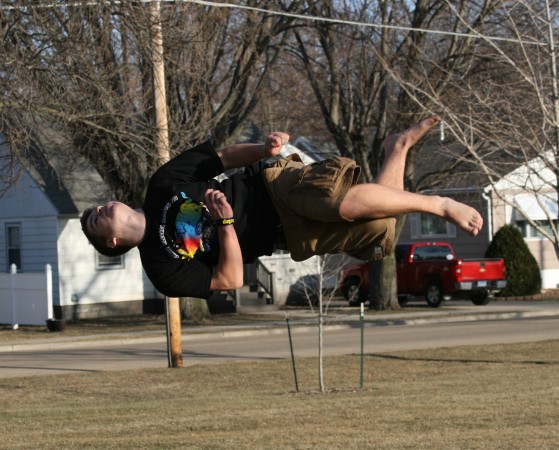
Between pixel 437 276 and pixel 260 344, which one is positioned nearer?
pixel 260 344

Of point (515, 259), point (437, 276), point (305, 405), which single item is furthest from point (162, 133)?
point (515, 259)

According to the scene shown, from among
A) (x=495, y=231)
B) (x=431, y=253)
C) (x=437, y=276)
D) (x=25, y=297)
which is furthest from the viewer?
(x=495, y=231)

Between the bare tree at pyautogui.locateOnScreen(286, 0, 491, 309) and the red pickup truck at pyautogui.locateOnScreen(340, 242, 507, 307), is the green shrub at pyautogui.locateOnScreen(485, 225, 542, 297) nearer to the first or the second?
the red pickup truck at pyautogui.locateOnScreen(340, 242, 507, 307)

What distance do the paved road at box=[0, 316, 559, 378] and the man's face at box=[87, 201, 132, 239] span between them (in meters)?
12.3

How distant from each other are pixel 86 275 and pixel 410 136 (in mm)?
25894

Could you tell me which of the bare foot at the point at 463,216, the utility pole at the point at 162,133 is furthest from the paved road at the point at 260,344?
the bare foot at the point at 463,216

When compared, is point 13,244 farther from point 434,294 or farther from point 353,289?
point 434,294

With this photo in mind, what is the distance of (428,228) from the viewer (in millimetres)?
39812

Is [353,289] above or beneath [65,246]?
beneath

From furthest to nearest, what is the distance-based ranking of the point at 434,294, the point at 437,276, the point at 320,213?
the point at 434,294 < the point at 437,276 < the point at 320,213

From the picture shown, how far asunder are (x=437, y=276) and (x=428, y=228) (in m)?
7.61

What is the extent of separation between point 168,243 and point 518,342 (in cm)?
1565

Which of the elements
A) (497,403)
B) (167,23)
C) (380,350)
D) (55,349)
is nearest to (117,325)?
(55,349)

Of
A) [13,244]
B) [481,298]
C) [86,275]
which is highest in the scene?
[13,244]
